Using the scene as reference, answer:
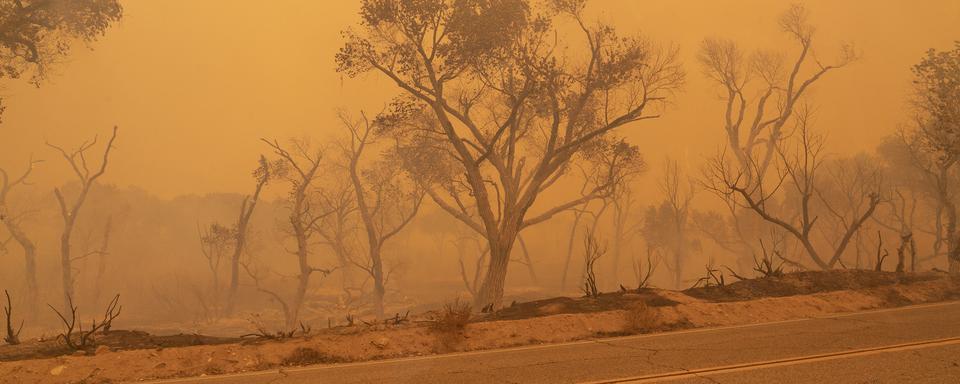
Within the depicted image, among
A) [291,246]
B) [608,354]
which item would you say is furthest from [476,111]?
[291,246]

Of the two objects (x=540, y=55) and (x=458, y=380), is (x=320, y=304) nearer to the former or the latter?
(x=540, y=55)

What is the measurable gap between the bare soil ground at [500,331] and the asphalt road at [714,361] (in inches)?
28.5

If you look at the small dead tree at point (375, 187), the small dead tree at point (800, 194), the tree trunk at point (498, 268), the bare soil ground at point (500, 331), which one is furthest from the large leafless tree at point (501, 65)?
the small dead tree at point (375, 187)

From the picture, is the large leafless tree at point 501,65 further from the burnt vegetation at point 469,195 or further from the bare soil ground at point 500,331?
the bare soil ground at point 500,331

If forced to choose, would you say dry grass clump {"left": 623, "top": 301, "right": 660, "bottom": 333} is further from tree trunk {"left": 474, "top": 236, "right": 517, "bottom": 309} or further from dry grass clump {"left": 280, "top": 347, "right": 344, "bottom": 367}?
tree trunk {"left": 474, "top": 236, "right": 517, "bottom": 309}

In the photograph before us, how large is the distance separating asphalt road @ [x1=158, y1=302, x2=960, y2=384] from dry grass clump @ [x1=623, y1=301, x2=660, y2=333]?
0.70 m

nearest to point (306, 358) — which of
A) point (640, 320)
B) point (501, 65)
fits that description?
point (640, 320)

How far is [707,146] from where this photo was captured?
12150cm

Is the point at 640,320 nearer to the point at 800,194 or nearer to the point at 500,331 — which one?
the point at 500,331

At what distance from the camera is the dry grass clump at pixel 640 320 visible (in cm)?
1261

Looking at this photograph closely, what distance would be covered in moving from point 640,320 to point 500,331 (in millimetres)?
2659

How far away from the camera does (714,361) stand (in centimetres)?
920

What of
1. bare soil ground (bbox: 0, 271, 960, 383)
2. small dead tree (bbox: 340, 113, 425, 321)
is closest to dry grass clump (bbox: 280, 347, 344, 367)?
bare soil ground (bbox: 0, 271, 960, 383)

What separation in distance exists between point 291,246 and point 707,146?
242ft
